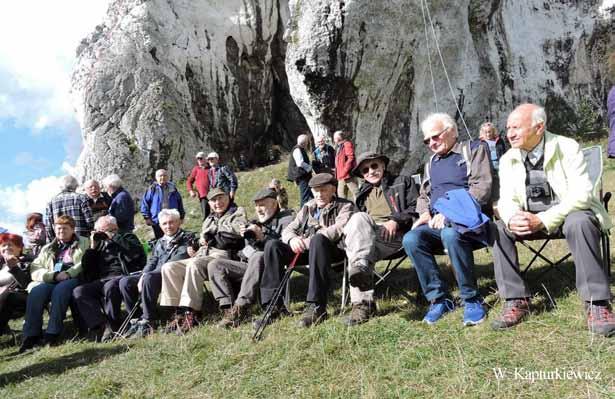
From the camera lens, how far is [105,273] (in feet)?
19.3

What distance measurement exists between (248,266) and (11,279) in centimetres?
323

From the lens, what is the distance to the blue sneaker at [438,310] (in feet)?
12.5

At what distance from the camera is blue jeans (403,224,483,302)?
3.70m

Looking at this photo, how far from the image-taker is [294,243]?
4672mm

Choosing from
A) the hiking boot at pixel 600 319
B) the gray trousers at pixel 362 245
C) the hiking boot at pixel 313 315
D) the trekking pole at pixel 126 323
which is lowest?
the trekking pole at pixel 126 323

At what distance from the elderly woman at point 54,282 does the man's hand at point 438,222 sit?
4.21m

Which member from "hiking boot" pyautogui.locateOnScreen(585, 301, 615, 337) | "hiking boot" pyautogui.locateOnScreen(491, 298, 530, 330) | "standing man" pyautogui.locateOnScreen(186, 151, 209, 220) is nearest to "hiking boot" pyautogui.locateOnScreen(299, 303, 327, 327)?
"hiking boot" pyautogui.locateOnScreen(491, 298, 530, 330)

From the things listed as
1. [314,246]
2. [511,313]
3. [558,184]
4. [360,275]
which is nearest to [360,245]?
[360,275]

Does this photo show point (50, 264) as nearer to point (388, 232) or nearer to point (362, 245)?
point (362, 245)

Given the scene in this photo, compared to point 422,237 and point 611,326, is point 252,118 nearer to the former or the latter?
point 422,237

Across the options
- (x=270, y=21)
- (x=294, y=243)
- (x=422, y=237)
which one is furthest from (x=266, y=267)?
(x=270, y=21)

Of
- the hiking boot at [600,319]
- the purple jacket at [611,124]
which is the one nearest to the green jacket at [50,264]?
the hiking boot at [600,319]

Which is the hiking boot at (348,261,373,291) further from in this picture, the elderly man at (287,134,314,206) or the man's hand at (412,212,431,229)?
the elderly man at (287,134,314,206)

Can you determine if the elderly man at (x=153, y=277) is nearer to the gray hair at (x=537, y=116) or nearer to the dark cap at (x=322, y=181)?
the dark cap at (x=322, y=181)
